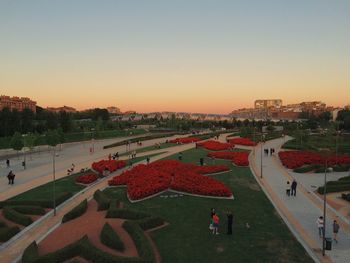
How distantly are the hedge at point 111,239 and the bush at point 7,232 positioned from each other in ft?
17.4

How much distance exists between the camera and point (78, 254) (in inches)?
576

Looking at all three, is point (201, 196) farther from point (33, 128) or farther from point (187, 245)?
point (33, 128)

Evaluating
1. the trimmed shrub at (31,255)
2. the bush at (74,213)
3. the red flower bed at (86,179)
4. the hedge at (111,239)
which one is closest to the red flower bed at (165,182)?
the red flower bed at (86,179)

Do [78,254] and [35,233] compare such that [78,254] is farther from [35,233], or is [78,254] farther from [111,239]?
[35,233]

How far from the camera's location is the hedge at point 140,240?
14.2 meters

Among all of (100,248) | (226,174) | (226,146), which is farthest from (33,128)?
(100,248)

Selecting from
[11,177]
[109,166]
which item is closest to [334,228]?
[109,166]

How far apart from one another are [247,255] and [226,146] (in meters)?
38.8

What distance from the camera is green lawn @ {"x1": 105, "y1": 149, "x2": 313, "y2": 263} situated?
A: 1473 centimetres

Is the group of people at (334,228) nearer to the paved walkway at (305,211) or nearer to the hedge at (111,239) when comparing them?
the paved walkway at (305,211)

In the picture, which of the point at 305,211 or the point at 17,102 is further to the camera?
the point at 17,102

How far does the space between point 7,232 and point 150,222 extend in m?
7.57

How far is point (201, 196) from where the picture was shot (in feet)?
79.5

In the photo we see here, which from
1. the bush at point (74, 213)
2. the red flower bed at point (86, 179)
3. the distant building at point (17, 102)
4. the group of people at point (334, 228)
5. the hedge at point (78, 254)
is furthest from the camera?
the distant building at point (17, 102)
